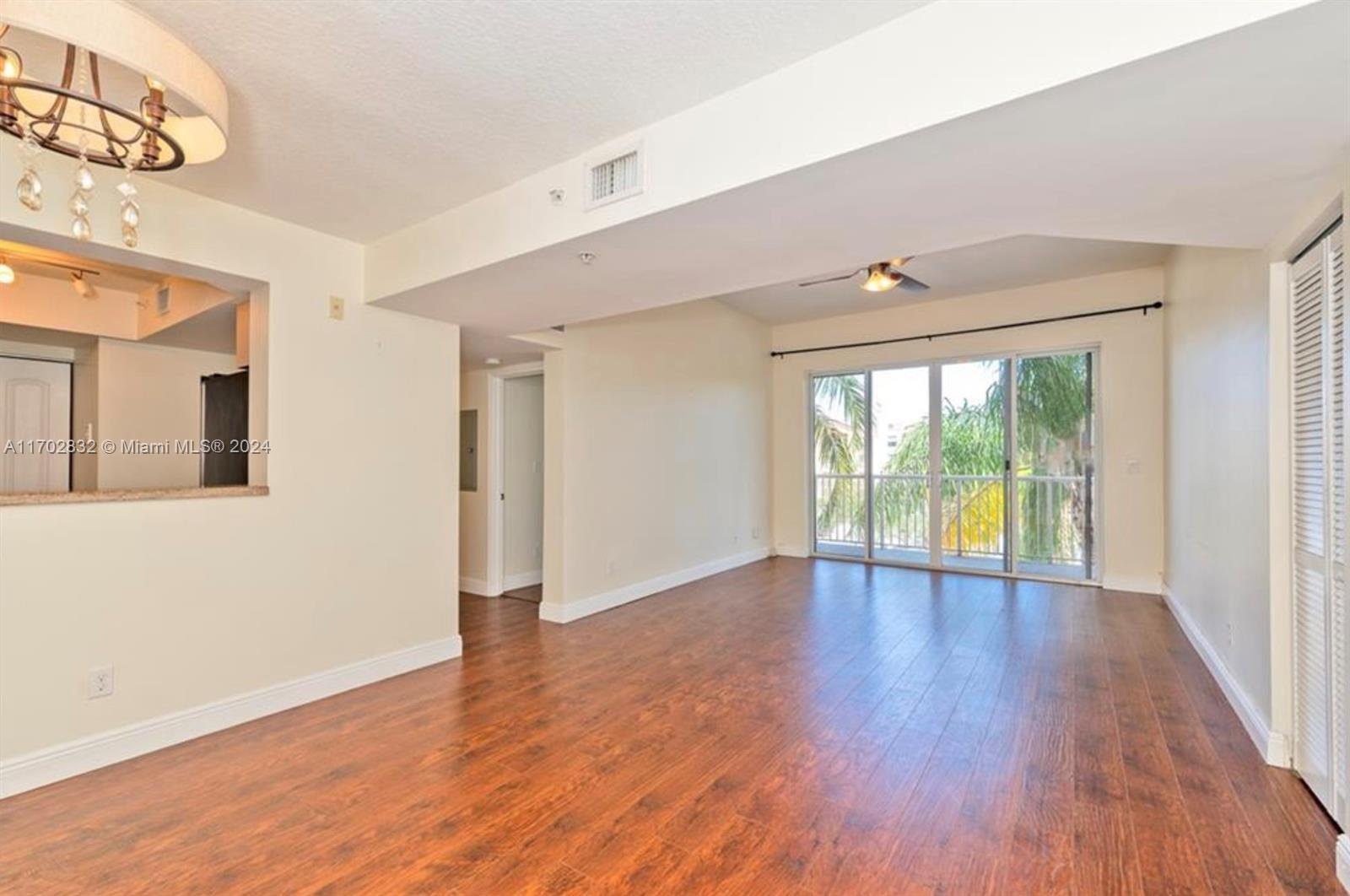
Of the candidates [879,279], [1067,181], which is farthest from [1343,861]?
[879,279]

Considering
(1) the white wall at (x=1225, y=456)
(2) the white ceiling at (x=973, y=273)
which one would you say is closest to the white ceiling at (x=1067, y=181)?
(1) the white wall at (x=1225, y=456)

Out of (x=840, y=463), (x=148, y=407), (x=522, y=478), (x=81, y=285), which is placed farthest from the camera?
(x=840, y=463)

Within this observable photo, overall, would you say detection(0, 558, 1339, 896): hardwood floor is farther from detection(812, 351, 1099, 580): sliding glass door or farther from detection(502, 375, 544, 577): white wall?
detection(812, 351, 1099, 580): sliding glass door

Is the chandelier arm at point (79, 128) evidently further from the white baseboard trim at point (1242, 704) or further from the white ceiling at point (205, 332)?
the white baseboard trim at point (1242, 704)

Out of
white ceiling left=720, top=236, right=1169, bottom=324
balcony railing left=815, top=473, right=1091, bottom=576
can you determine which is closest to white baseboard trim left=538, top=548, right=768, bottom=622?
balcony railing left=815, top=473, right=1091, bottom=576

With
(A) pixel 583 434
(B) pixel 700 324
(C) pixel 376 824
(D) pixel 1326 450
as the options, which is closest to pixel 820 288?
(B) pixel 700 324

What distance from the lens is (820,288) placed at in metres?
5.62

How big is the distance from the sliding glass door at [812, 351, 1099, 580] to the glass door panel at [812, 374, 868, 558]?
0.4 inches

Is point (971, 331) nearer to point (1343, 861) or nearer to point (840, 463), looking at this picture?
point (840, 463)

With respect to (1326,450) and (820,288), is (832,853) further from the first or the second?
(820,288)

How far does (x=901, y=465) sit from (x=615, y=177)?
5.32m

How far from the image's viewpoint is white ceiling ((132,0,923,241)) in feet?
5.29

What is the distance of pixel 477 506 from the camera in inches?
214

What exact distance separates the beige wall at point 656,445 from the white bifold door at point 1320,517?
3.97 m
